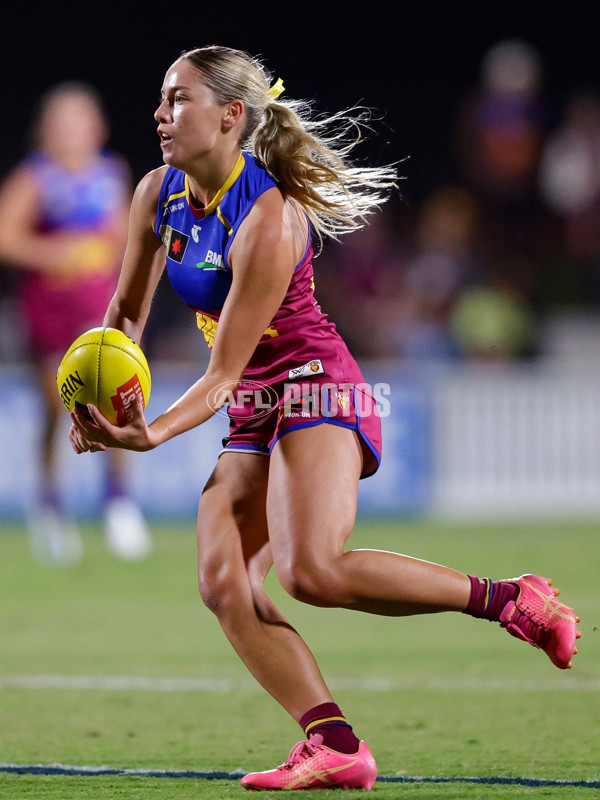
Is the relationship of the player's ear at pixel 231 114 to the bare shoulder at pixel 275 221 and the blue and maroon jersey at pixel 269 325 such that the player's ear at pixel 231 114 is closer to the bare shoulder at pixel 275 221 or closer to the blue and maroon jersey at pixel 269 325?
the blue and maroon jersey at pixel 269 325

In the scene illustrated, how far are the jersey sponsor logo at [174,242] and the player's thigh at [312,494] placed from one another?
667mm

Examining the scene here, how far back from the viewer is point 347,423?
3910 millimetres

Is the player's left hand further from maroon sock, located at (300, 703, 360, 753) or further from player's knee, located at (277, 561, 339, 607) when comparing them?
maroon sock, located at (300, 703, 360, 753)

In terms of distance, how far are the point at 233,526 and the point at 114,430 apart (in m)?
0.65

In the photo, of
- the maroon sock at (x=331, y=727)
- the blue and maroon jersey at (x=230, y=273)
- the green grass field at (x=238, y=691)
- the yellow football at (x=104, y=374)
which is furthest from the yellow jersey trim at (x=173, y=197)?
the green grass field at (x=238, y=691)

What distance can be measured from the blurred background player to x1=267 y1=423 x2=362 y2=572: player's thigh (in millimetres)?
6022

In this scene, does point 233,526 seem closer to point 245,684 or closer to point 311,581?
point 311,581

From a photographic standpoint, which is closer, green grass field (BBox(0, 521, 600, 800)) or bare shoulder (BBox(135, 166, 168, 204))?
green grass field (BBox(0, 521, 600, 800))

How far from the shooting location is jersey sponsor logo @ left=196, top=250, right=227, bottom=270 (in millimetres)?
3869

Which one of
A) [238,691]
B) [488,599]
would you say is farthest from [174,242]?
[238,691]

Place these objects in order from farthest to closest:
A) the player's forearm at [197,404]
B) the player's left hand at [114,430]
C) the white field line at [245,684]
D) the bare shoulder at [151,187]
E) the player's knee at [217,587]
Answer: the white field line at [245,684]
the bare shoulder at [151,187]
the player's knee at [217,587]
the player's forearm at [197,404]
the player's left hand at [114,430]

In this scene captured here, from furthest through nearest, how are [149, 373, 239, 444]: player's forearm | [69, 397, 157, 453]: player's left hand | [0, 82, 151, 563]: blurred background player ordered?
[0, 82, 151, 563]: blurred background player → [149, 373, 239, 444]: player's forearm → [69, 397, 157, 453]: player's left hand

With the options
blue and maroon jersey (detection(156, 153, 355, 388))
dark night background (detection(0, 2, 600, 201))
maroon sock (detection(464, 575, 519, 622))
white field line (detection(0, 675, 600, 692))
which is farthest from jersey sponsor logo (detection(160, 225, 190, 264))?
dark night background (detection(0, 2, 600, 201))

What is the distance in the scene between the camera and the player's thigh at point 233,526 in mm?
3887
